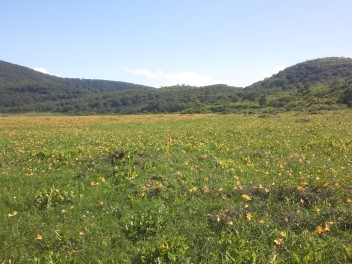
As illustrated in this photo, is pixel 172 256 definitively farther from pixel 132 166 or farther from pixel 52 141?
pixel 52 141

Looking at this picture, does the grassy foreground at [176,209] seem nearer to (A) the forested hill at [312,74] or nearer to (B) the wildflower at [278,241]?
(B) the wildflower at [278,241]

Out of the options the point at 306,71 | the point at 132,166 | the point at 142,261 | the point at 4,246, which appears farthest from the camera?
the point at 306,71

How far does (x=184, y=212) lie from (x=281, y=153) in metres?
7.67

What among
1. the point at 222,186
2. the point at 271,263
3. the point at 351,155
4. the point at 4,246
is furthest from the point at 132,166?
the point at 351,155

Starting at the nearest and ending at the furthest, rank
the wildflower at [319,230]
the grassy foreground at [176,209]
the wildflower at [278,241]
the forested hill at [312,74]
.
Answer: the wildflower at [278,241] < the grassy foreground at [176,209] < the wildflower at [319,230] < the forested hill at [312,74]

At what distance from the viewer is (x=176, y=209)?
310 inches

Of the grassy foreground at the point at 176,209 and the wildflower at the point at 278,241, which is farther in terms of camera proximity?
the grassy foreground at the point at 176,209

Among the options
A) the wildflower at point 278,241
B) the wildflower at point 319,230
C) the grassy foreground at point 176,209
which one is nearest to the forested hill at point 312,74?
the grassy foreground at point 176,209

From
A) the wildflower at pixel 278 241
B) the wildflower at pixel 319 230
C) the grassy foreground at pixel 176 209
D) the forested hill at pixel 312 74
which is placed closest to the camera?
the wildflower at pixel 278 241

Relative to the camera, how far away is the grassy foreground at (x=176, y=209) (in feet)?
19.5

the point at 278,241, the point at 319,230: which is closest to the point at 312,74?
the point at 319,230

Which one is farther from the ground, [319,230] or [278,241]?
[319,230]

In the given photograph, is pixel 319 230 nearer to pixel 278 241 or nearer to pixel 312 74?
pixel 278 241

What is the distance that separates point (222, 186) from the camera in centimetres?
926
